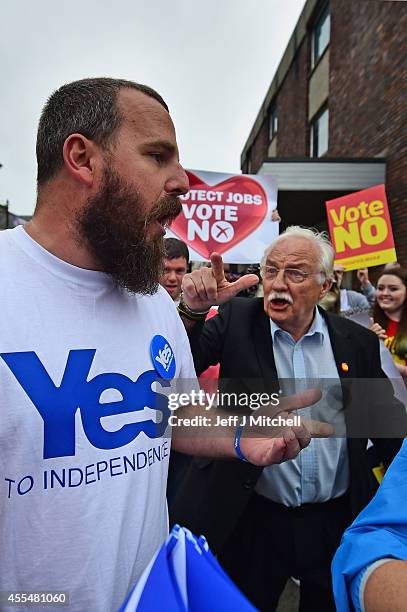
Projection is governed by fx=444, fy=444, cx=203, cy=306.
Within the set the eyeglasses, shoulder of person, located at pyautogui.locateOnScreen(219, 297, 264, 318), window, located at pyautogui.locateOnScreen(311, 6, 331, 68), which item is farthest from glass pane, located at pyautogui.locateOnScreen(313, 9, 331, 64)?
shoulder of person, located at pyautogui.locateOnScreen(219, 297, 264, 318)

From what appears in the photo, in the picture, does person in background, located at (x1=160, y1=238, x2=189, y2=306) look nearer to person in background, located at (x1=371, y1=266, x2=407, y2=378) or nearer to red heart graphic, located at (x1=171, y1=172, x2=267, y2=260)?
red heart graphic, located at (x1=171, y1=172, x2=267, y2=260)

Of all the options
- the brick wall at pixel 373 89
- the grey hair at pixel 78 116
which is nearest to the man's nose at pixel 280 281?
the grey hair at pixel 78 116

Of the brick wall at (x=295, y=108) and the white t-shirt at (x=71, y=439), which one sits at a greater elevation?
the brick wall at (x=295, y=108)

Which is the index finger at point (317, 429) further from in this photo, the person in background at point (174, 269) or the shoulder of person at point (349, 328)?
the person in background at point (174, 269)

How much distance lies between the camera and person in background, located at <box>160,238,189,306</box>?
288 cm

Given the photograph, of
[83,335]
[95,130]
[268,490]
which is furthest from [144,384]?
[268,490]

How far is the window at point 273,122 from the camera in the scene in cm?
1716

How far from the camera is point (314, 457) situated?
5.90 ft

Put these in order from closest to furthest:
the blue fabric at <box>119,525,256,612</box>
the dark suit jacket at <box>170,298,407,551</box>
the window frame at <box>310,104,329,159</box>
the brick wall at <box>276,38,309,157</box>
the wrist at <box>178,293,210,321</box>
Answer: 1. the blue fabric at <box>119,525,256,612</box>
2. the wrist at <box>178,293,210,321</box>
3. the dark suit jacket at <box>170,298,407,551</box>
4. the window frame at <box>310,104,329,159</box>
5. the brick wall at <box>276,38,309,157</box>

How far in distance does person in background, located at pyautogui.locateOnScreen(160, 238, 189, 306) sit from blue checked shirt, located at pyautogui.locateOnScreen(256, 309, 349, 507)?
3.59 ft

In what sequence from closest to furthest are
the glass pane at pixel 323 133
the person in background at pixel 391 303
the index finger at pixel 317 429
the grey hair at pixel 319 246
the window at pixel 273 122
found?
the index finger at pixel 317 429
the grey hair at pixel 319 246
the person in background at pixel 391 303
the glass pane at pixel 323 133
the window at pixel 273 122

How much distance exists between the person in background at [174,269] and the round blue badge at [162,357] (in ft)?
5.23

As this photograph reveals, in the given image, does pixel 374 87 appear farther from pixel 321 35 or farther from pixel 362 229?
pixel 362 229

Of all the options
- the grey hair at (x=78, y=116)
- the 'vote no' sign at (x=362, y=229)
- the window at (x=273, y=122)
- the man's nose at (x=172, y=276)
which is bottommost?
the man's nose at (x=172, y=276)
